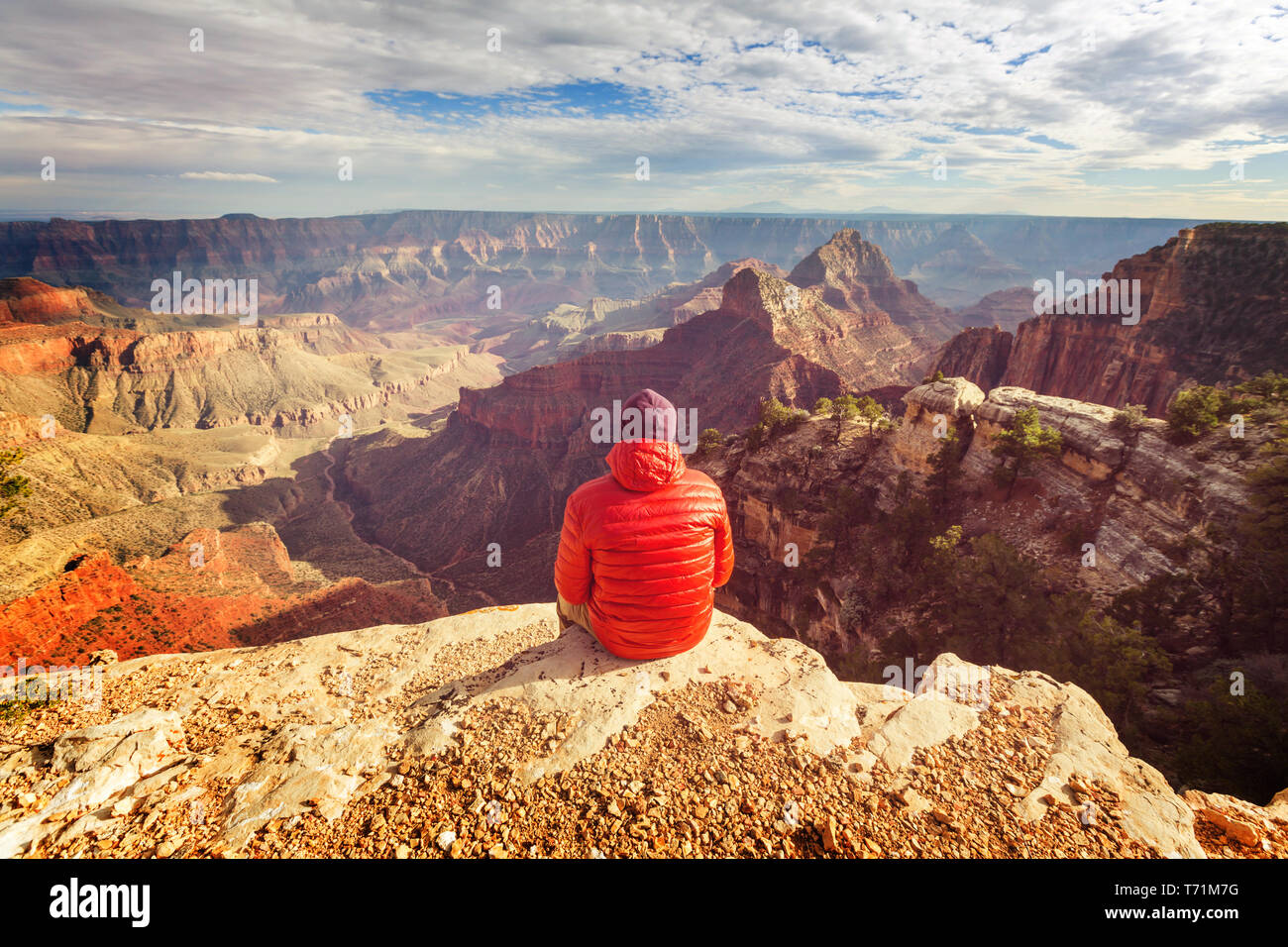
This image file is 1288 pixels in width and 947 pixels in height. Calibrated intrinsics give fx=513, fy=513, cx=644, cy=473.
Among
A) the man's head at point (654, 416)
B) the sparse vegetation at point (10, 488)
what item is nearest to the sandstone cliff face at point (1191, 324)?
the man's head at point (654, 416)

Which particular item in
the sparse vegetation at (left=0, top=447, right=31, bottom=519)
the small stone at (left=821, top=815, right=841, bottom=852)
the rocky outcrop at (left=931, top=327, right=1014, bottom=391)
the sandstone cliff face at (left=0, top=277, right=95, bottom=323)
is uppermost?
the sandstone cliff face at (left=0, top=277, right=95, bottom=323)

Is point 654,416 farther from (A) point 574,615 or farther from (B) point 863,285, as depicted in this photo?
(B) point 863,285

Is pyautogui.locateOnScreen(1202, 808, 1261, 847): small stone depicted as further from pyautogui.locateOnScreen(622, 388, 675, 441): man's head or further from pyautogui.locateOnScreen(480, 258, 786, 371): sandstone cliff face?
pyautogui.locateOnScreen(480, 258, 786, 371): sandstone cliff face

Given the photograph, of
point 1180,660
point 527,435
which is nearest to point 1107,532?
point 1180,660

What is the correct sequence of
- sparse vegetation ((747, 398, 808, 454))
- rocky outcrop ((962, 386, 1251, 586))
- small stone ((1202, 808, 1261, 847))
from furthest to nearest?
1. sparse vegetation ((747, 398, 808, 454))
2. rocky outcrop ((962, 386, 1251, 586))
3. small stone ((1202, 808, 1261, 847))

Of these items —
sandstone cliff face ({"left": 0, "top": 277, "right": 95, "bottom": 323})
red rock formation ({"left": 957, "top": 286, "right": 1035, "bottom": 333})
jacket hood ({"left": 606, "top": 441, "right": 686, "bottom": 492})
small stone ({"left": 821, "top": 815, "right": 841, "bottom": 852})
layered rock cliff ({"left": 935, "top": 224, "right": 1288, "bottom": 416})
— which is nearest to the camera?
small stone ({"left": 821, "top": 815, "right": 841, "bottom": 852})

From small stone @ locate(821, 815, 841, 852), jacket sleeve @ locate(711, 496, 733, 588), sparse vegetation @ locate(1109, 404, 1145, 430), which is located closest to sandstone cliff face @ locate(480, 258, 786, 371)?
sparse vegetation @ locate(1109, 404, 1145, 430)
